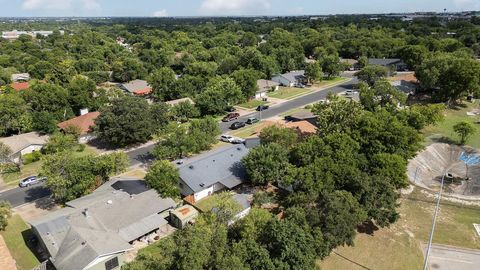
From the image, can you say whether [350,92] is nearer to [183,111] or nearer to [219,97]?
[219,97]

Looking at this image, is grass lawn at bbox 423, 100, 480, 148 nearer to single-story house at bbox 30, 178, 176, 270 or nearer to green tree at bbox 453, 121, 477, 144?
green tree at bbox 453, 121, 477, 144

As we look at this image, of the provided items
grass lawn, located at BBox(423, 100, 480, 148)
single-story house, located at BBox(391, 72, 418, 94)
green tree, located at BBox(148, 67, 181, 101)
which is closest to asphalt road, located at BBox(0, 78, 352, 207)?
single-story house, located at BBox(391, 72, 418, 94)

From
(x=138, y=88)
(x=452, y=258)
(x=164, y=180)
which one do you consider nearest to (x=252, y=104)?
(x=138, y=88)

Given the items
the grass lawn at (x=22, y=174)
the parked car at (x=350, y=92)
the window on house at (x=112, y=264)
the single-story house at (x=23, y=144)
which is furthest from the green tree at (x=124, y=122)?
the parked car at (x=350, y=92)

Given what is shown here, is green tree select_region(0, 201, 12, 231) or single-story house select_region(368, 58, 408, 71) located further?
single-story house select_region(368, 58, 408, 71)

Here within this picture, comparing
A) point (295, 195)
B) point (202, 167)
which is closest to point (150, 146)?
point (202, 167)
